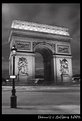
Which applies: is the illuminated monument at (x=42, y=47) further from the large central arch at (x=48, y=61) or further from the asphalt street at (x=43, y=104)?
the asphalt street at (x=43, y=104)

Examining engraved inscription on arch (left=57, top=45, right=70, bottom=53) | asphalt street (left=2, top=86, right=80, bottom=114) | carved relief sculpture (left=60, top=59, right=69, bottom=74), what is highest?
engraved inscription on arch (left=57, top=45, right=70, bottom=53)

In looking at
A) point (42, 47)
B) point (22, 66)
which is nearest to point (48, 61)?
point (42, 47)

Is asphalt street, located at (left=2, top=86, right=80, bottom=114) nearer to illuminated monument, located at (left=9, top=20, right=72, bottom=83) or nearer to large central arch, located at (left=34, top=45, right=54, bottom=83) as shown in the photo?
illuminated monument, located at (left=9, top=20, right=72, bottom=83)

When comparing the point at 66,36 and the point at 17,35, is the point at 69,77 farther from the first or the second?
the point at 17,35

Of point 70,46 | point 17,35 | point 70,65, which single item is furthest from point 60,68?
point 17,35

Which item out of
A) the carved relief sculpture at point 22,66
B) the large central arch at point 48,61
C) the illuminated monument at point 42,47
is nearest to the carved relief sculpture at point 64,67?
the illuminated monument at point 42,47

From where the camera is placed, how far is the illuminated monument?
24734mm

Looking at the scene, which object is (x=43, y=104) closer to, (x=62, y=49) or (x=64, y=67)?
(x=64, y=67)

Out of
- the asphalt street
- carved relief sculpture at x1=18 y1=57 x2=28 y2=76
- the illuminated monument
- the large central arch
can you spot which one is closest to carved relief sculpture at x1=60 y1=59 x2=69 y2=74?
the illuminated monument

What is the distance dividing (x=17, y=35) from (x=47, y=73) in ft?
27.2

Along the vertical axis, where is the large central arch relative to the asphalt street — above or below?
above

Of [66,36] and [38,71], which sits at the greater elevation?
[66,36]

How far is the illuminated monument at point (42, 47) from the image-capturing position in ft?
81.1

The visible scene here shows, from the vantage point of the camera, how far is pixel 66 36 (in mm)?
28719
